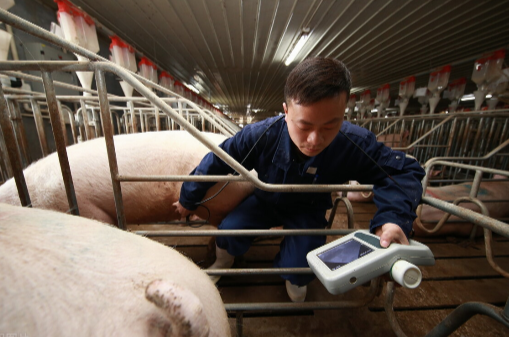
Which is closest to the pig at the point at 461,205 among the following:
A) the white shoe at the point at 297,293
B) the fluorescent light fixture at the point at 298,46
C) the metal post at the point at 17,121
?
the white shoe at the point at 297,293

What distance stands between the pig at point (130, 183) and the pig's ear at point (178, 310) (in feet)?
3.26

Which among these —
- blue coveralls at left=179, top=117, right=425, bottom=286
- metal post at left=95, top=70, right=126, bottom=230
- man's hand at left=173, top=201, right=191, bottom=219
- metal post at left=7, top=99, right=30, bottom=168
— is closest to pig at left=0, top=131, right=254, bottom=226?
man's hand at left=173, top=201, right=191, bottom=219

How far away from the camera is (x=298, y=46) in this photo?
4238 millimetres

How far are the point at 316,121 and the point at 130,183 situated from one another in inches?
50.9

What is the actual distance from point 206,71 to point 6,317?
686cm

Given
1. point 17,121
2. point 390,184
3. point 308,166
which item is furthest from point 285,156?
point 17,121

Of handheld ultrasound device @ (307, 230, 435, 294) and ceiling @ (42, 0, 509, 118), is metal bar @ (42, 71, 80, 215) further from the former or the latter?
ceiling @ (42, 0, 509, 118)

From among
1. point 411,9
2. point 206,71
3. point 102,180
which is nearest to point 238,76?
point 206,71

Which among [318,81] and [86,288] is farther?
[318,81]

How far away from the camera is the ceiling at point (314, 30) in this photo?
295 cm

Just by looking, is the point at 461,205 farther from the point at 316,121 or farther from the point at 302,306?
the point at 316,121

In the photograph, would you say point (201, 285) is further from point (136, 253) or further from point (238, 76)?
point (238, 76)

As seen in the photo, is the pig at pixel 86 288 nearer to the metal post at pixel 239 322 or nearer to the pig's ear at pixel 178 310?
the pig's ear at pixel 178 310

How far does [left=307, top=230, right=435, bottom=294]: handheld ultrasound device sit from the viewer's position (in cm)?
59
